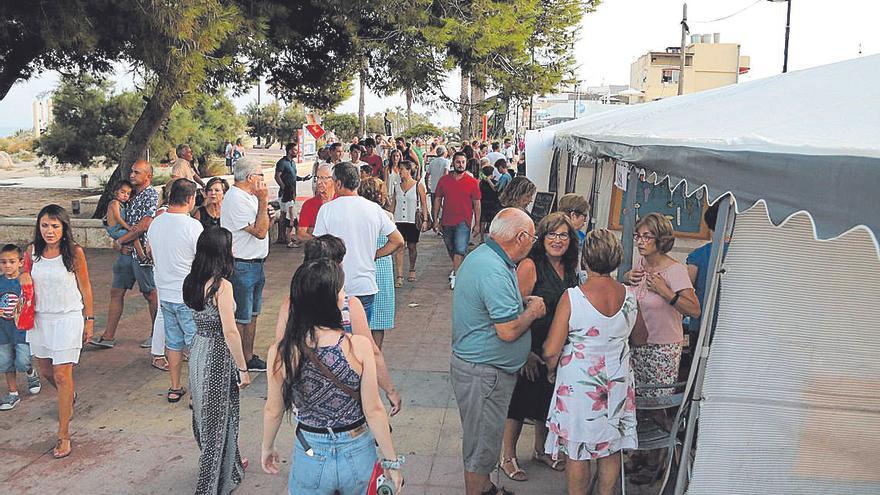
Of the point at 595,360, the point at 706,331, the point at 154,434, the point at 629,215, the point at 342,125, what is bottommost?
the point at 154,434

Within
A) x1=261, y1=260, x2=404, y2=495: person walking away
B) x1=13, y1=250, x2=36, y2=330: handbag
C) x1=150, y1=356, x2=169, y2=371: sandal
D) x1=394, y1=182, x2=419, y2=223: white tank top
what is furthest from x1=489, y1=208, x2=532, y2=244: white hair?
x1=394, y1=182, x2=419, y2=223: white tank top

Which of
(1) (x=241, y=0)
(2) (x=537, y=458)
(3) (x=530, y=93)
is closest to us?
(2) (x=537, y=458)

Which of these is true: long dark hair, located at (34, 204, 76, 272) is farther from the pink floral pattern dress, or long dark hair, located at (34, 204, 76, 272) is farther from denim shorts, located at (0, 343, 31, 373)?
the pink floral pattern dress

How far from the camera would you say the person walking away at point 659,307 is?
440 centimetres

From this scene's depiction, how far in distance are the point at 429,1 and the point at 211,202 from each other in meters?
9.04

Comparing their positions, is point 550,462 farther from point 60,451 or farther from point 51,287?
point 51,287

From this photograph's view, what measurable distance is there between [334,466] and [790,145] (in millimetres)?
2102

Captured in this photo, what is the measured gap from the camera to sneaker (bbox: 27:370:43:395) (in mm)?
6316

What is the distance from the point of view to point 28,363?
233 inches

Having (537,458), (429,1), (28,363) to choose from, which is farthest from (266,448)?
(429,1)

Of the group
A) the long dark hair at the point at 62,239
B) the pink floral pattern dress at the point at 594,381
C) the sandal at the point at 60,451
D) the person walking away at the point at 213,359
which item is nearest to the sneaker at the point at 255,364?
the sandal at the point at 60,451

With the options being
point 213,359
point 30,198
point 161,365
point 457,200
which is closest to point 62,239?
Result: point 213,359

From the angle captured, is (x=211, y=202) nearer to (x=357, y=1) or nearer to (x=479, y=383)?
(x=479, y=383)

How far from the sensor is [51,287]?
5.16 meters
